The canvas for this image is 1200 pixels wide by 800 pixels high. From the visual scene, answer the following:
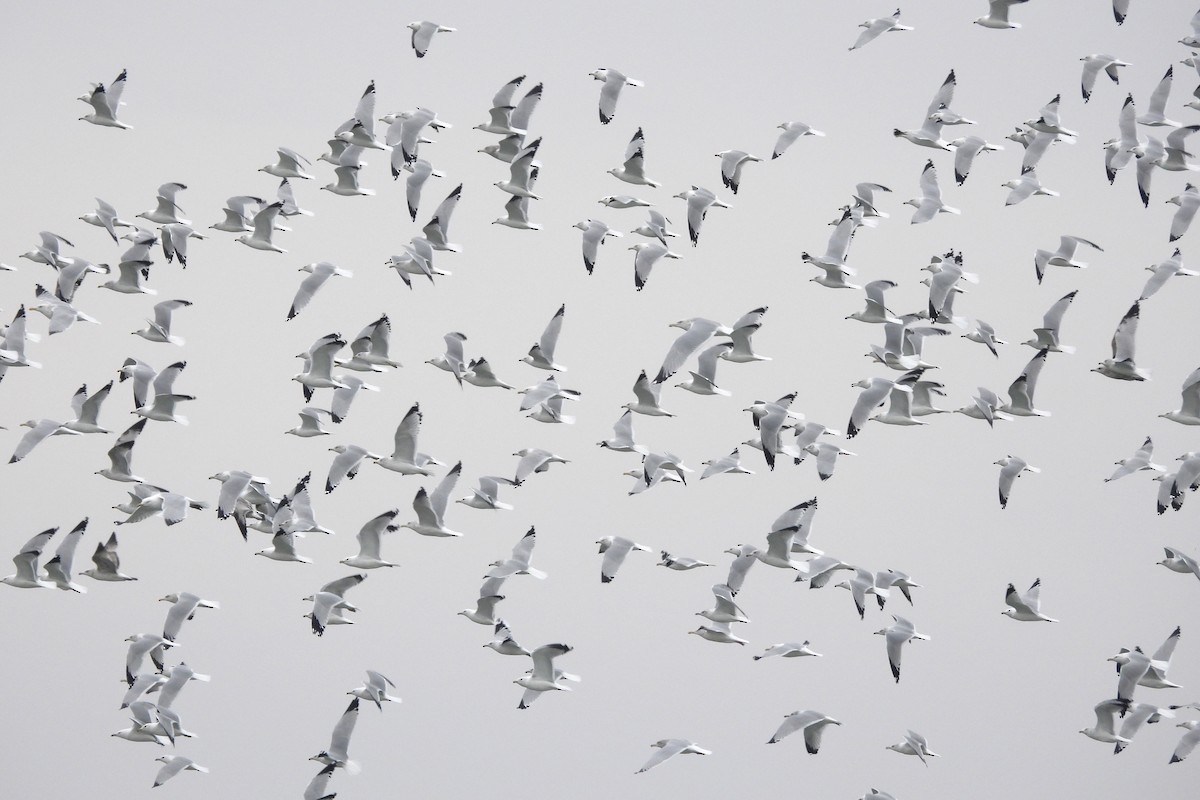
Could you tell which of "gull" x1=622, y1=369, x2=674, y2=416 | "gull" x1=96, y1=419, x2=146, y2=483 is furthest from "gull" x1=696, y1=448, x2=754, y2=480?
"gull" x1=96, y1=419, x2=146, y2=483

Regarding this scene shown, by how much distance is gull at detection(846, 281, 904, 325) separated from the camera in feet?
81.4

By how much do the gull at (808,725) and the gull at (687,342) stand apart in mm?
4773

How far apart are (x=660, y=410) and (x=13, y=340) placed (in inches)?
338

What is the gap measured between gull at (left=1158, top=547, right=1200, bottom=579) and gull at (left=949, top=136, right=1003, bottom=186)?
566cm

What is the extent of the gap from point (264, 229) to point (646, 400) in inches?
228

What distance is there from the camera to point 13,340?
2555cm

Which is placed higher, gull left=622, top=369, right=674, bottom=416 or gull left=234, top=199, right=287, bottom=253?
gull left=234, top=199, right=287, bottom=253

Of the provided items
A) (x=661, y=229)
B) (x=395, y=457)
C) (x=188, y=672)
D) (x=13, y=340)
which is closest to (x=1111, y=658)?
(x=661, y=229)

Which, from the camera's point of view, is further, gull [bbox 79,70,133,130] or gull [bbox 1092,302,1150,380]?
gull [bbox 79,70,133,130]

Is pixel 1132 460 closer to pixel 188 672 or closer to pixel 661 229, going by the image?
pixel 661 229

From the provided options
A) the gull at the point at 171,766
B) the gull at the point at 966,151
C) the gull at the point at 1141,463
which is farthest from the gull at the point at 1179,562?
the gull at the point at 171,766

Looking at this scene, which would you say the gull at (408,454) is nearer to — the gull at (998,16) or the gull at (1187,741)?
the gull at (998,16)

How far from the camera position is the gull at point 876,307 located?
2480 centimetres

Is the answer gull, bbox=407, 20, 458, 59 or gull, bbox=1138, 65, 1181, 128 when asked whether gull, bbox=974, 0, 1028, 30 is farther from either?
gull, bbox=407, 20, 458, 59
